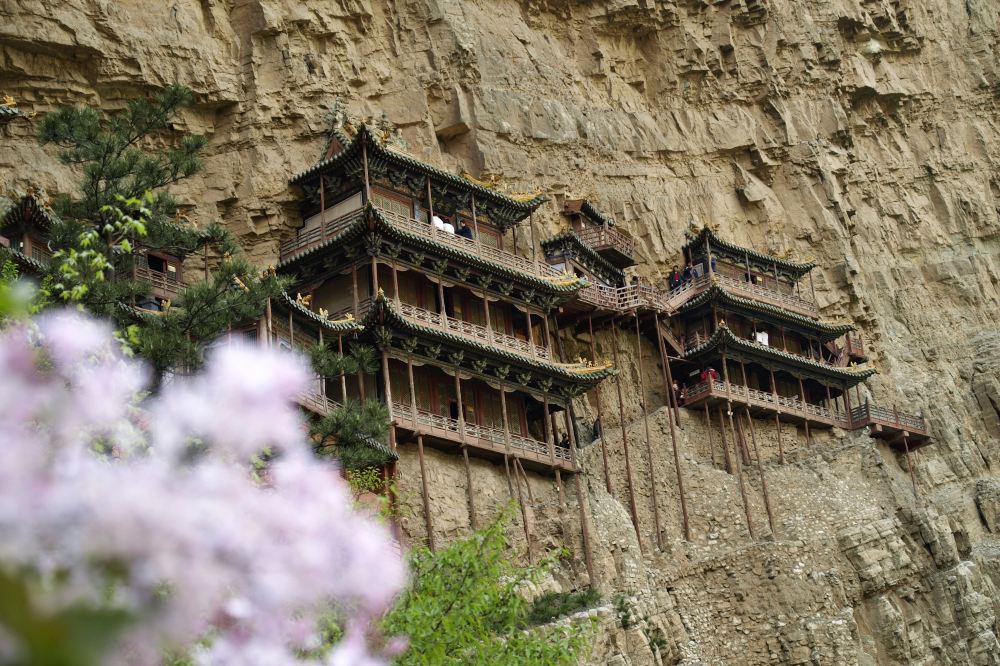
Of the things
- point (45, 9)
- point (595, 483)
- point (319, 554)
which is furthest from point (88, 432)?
point (45, 9)

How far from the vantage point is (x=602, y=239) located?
141ft

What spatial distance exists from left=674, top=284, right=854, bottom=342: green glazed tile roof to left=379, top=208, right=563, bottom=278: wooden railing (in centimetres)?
652

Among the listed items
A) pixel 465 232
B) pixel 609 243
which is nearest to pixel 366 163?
pixel 465 232

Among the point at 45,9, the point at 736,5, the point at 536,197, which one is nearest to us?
the point at 45,9

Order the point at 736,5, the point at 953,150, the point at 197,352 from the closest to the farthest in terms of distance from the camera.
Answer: the point at 197,352 < the point at 736,5 < the point at 953,150

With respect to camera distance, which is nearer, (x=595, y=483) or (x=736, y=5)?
(x=595, y=483)

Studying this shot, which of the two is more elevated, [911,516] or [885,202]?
[885,202]

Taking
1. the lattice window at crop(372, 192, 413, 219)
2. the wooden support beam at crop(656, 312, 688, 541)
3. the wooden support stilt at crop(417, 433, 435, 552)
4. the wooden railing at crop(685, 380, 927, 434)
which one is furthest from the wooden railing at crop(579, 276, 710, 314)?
the wooden support stilt at crop(417, 433, 435, 552)

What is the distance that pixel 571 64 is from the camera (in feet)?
157

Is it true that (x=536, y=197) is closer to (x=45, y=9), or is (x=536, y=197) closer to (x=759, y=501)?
(x=759, y=501)

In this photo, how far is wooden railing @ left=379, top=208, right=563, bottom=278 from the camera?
35656mm

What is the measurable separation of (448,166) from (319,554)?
3739 centimetres

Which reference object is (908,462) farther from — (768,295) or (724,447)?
(724,447)

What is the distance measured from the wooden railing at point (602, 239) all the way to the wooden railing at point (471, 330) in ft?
20.5
